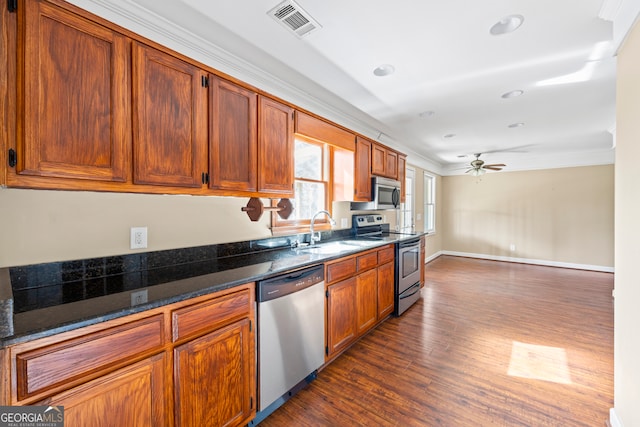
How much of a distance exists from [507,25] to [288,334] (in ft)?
8.04

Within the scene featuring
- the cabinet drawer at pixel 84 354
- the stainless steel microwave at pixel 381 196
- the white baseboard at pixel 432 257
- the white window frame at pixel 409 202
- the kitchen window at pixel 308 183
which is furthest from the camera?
the white baseboard at pixel 432 257

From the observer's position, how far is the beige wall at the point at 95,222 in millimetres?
1320

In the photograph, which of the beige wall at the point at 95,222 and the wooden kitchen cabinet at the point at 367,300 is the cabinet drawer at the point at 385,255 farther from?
the beige wall at the point at 95,222

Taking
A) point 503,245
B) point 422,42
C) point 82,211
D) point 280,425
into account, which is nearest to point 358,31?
point 422,42

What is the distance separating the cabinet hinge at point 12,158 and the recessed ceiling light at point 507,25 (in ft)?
8.57

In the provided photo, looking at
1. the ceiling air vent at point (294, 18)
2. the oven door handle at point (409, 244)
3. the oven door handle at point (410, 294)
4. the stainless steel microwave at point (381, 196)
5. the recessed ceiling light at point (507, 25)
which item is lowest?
the oven door handle at point (410, 294)

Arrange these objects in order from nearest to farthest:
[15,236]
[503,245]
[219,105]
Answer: [15,236] → [219,105] → [503,245]

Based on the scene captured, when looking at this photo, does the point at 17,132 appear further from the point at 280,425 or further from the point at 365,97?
the point at 365,97

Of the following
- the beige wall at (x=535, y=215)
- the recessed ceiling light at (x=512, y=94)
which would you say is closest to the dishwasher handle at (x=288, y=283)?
the recessed ceiling light at (x=512, y=94)

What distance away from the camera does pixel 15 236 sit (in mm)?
1309

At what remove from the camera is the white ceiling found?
158 centimetres

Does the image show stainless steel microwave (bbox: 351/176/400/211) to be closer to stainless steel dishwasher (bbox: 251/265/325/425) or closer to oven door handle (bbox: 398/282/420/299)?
oven door handle (bbox: 398/282/420/299)

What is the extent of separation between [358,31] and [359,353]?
8.49 feet

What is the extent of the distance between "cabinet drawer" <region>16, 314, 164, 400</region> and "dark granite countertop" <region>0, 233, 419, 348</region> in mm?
67
